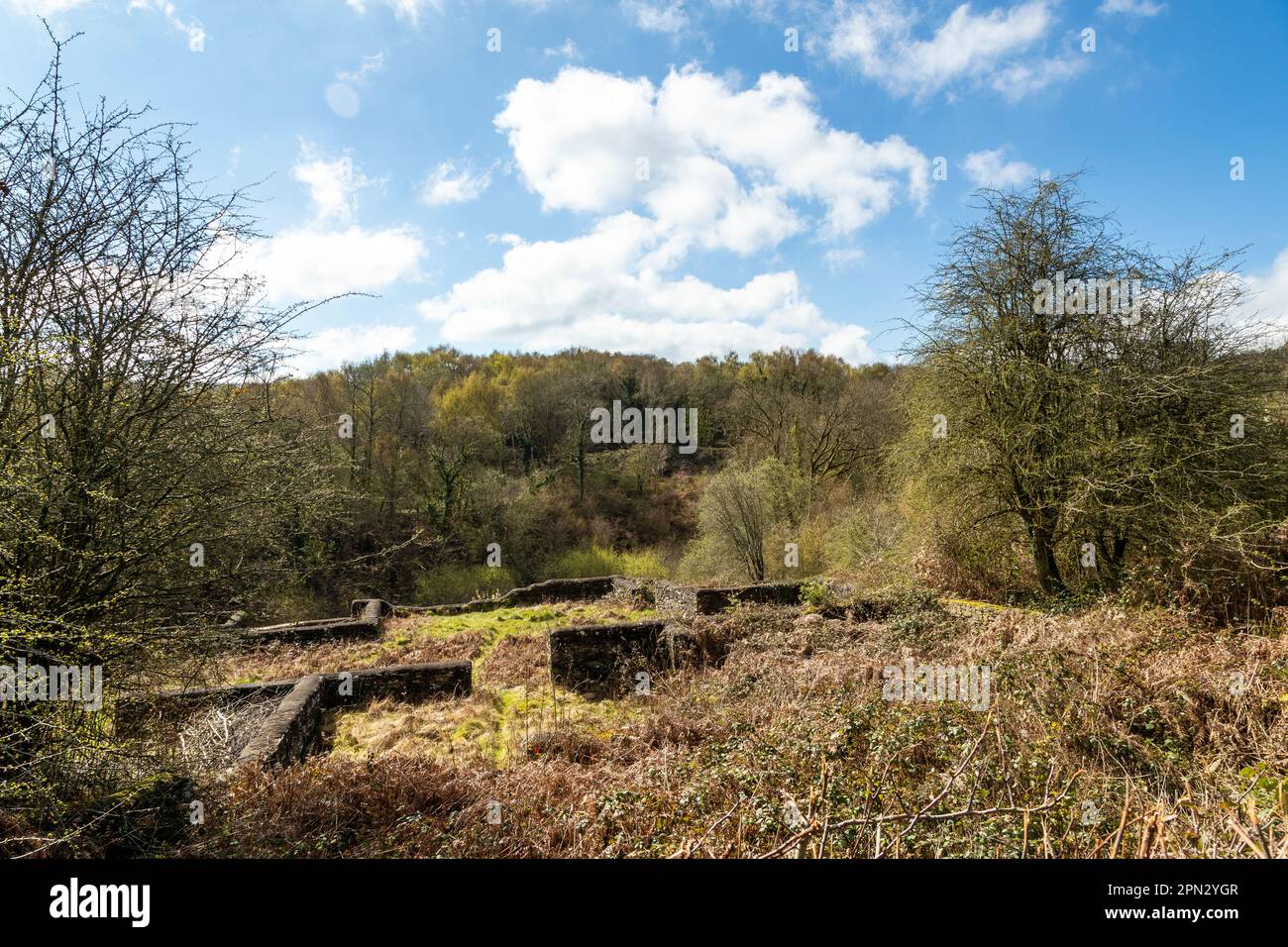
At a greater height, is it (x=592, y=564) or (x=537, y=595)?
(x=537, y=595)

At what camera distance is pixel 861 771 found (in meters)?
4.69

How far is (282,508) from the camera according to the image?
5516 millimetres

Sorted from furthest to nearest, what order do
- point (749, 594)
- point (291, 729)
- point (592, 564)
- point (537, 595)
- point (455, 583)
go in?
point (592, 564) < point (455, 583) < point (537, 595) < point (749, 594) < point (291, 729)

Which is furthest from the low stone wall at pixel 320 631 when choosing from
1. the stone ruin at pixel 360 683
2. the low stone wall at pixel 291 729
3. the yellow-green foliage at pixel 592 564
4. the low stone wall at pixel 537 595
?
the yellow-green foliage at pixel 592 564

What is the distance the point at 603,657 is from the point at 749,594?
21.2 feet

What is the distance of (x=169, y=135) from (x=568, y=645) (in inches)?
314

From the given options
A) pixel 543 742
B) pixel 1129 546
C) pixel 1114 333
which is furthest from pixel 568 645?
pixel 1114 333

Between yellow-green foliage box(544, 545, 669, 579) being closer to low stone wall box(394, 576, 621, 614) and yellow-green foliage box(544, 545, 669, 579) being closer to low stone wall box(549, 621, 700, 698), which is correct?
low stone wall box(394, 576, 621, 614)

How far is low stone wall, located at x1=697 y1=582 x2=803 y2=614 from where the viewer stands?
15.2 meters

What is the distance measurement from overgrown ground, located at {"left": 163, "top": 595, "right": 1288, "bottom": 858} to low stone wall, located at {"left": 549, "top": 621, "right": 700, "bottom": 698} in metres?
1.86

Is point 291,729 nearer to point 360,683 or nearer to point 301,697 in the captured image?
point 301,697

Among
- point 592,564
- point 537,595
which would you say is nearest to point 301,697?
point 537,595

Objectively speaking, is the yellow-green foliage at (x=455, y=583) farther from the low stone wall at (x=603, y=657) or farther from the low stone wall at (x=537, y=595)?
the low stone wall at (x=603, y=657)

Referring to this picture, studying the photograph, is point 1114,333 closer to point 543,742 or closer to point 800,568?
point 543,742
